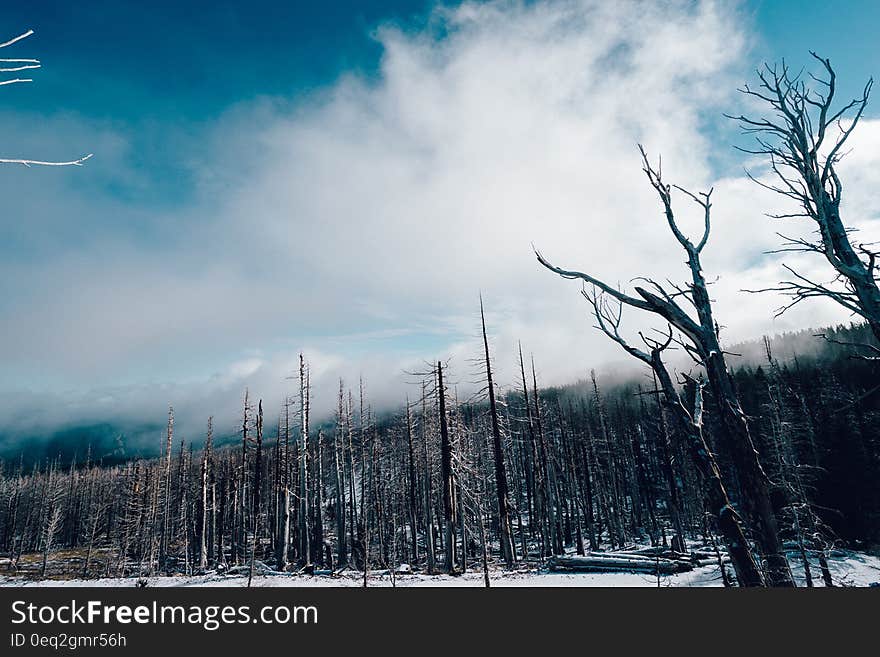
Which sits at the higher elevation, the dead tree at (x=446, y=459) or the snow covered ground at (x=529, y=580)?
the dead tree at (x=446, y=459)

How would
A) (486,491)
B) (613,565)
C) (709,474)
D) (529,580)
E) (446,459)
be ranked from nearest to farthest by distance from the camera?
(709,474) < (529,580) < (446,459) < (613,565) < (486,491)

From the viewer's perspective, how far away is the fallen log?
21891mm

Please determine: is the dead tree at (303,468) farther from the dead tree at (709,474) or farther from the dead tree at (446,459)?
the dead tree at (709,474)

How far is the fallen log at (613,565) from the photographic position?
862 inches

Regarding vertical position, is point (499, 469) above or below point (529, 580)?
above

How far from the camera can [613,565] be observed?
22.5m

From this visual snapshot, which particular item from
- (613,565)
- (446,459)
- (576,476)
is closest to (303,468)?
(446,459)

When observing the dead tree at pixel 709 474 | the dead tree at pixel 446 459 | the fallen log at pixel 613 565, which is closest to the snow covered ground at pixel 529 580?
the fallen log at pixel 613 565

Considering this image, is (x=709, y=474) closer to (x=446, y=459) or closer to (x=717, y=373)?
(x=717, y=373)

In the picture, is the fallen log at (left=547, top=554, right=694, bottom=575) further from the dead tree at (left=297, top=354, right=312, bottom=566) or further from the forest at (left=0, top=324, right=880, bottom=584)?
the dead tree at (left=297, top=354, right=312, bottom=566)

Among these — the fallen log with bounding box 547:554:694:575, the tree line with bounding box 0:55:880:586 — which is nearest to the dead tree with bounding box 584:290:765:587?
the tree line with bounding box 0:55:880:586
